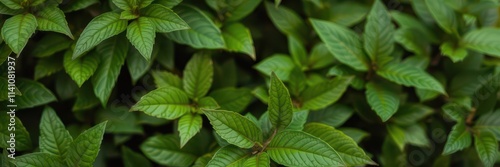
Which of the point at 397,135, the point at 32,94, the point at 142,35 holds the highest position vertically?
the point at 142,35

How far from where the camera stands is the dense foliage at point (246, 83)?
1423mm

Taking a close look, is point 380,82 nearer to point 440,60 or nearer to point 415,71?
point 415,71

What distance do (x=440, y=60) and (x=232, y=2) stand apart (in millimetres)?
745

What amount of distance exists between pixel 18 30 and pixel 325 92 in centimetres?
83

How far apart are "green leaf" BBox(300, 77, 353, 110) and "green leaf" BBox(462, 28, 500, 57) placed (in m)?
0.43

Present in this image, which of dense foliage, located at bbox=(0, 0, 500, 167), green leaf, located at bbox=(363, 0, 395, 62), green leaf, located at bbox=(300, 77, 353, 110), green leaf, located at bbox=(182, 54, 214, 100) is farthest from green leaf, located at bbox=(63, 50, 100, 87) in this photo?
green leaf, located at bbox=(363, 0, 395, 62)

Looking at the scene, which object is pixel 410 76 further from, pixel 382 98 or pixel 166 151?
pixel 166 151

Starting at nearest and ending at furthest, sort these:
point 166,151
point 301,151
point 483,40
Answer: point 301,151, point 166,151, point 483,40

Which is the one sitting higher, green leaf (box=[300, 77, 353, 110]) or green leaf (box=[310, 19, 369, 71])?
green leaf (box=[310, 19, 369, 71])

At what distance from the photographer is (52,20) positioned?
1438 millimetres

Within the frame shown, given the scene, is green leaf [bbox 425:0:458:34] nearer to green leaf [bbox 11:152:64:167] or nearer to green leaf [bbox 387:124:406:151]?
green leaf [bbox 387:124:406:151]

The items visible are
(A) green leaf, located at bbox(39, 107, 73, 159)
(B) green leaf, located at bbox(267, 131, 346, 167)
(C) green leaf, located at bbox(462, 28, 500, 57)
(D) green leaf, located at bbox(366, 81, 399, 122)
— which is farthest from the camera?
(C) green leaf, located at bbox(462, 28, 500, 57)

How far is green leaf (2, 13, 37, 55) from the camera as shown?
136cm

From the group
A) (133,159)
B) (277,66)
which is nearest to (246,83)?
(277,66)
